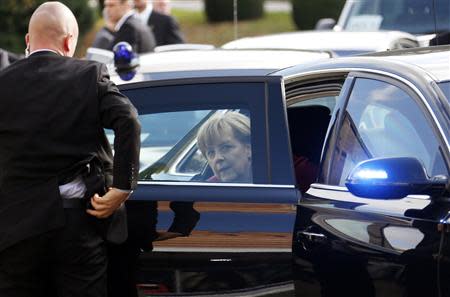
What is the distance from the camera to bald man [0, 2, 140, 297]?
4297mm

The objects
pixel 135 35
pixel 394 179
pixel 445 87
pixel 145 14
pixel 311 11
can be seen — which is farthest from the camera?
pixel 311 11

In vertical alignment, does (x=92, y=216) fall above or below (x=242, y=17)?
above

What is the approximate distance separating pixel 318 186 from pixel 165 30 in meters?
7.75

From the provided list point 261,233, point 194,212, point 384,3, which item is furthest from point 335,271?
point 384,3

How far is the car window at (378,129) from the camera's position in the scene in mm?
4125

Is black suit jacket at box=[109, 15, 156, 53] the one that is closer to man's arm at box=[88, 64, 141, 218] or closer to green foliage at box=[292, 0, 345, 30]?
man's arm at box=[88, 64, 141, 218]

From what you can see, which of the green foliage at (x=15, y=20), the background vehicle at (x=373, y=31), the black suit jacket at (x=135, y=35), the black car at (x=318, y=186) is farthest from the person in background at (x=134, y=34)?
the green foliage at (x=15, y=20)

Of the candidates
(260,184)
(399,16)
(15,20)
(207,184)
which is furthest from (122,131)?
(15,20)

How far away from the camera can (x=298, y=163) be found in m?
4.76

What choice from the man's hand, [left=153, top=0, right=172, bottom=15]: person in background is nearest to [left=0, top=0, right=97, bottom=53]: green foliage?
[left=153, top=0, right=172, bottom=15]: person in background

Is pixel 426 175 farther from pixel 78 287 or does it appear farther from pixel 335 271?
pixel 78 287

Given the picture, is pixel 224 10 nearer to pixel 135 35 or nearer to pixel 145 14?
pixel 145 14

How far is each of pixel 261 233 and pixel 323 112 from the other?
2.55 ft

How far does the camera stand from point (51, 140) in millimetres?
4320
